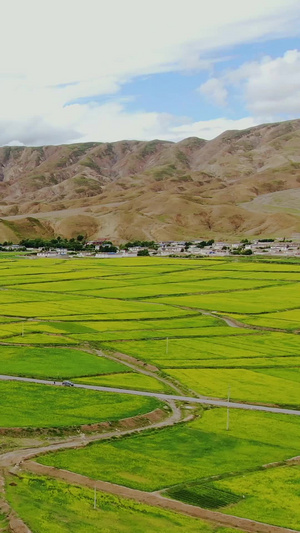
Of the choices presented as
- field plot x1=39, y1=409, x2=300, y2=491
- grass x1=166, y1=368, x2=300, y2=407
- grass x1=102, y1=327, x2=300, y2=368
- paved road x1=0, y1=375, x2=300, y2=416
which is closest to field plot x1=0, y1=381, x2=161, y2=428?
paved road x1=0, y1=375, x2=300, y2=416

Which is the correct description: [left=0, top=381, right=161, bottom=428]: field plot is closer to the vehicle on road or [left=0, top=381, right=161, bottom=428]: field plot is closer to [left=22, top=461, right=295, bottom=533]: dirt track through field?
the vehicle on road

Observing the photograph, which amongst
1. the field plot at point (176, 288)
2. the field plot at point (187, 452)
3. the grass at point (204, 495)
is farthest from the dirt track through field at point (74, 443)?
the field plot at point (176, 288)

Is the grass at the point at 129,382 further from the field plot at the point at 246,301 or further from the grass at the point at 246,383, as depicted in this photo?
the field plot at the point at 246,301

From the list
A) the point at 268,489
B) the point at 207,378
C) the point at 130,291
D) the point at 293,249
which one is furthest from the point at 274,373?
the point at 293,249

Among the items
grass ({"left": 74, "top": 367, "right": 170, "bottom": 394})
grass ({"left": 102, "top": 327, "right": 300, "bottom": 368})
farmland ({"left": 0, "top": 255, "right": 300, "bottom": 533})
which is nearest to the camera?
farmland ({"left": 0, "top": 255, "right": 300, "bottom": 533})

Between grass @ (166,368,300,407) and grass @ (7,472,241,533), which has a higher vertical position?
grass @ (166,368,300,407)

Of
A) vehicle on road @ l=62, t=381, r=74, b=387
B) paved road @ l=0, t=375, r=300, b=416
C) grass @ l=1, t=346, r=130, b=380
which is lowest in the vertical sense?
paved road @ l=0, t=375, r=300, b=416
